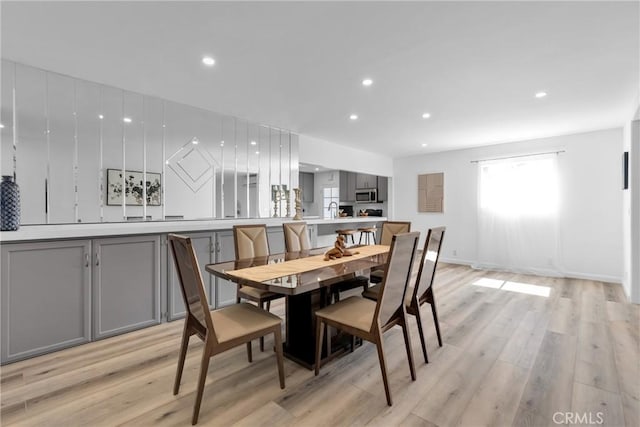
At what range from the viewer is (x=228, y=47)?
238cm

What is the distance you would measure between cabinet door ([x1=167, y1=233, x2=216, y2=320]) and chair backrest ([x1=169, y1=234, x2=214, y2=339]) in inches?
49.3

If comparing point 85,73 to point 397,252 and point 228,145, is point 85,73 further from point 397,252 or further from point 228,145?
point 397,252

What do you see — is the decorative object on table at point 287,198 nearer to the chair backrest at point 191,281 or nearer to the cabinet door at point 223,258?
the cabinet door at point 223,258

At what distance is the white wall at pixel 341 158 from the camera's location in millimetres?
5368

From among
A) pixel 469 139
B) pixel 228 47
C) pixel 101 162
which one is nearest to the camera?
pixel 228 47

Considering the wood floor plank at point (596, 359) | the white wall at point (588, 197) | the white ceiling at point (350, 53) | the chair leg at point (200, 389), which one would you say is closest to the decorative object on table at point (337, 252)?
the chair leg at point (200, 389)

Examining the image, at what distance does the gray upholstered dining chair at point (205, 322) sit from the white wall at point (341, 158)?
3728 mm

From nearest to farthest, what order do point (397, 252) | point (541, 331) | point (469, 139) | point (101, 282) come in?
point (397, 252) < point (101, 282) < point (541, 331) < point (469, 139)

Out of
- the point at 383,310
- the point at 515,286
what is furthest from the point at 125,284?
the point at 515,286

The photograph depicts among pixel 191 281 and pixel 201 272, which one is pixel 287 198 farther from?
pixel 191 281

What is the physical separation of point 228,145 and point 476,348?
3740 mm

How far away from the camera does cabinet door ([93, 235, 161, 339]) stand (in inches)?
104

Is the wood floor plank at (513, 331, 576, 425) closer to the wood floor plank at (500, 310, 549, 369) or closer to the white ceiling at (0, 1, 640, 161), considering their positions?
the wood floor plank at (500, 310, 549, 369)

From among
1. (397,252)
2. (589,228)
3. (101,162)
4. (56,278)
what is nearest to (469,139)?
(589,228)
